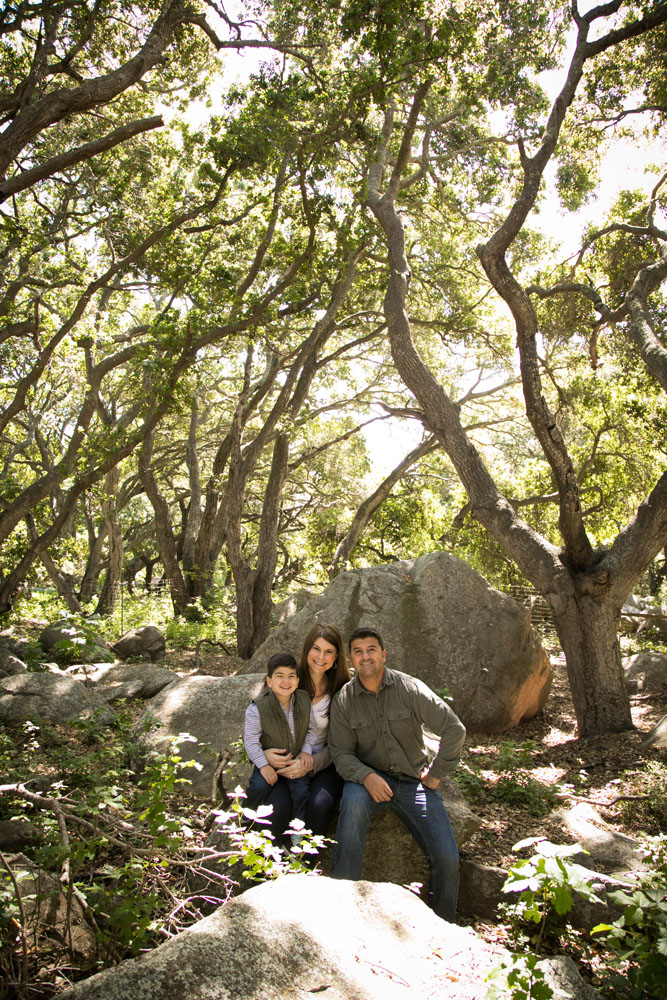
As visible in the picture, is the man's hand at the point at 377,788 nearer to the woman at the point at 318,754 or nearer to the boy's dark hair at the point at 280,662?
the woman at the point at 318,754

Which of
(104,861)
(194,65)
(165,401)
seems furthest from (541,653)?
(194,65)

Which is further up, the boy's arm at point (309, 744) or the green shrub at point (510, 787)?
the boy's arm at point (309, 744)

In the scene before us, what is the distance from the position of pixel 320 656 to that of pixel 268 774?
0.69 metres

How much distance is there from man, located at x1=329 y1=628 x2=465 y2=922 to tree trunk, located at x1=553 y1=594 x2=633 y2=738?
3368 mm

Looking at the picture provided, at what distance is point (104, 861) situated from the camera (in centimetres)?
334

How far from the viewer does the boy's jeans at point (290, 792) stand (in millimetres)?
3377

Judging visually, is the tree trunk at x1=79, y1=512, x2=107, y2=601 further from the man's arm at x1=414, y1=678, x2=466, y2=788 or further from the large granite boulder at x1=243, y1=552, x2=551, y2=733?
the man's arm at x1=414, y1=678, x2=466, y2=788

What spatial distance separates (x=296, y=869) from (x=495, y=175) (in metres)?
9.57

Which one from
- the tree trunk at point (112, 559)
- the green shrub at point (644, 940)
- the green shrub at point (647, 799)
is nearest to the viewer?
the green shrub at point (644, 940)

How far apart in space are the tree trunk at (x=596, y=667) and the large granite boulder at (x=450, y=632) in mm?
744

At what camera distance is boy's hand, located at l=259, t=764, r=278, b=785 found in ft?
11.1

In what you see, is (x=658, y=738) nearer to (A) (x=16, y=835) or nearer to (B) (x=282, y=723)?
(B) (x=282, y=723)

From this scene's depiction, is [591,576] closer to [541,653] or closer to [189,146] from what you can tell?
[541,653]

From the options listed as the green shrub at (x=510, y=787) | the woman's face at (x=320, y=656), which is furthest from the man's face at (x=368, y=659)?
the green shrub at (x=510, y=787)
